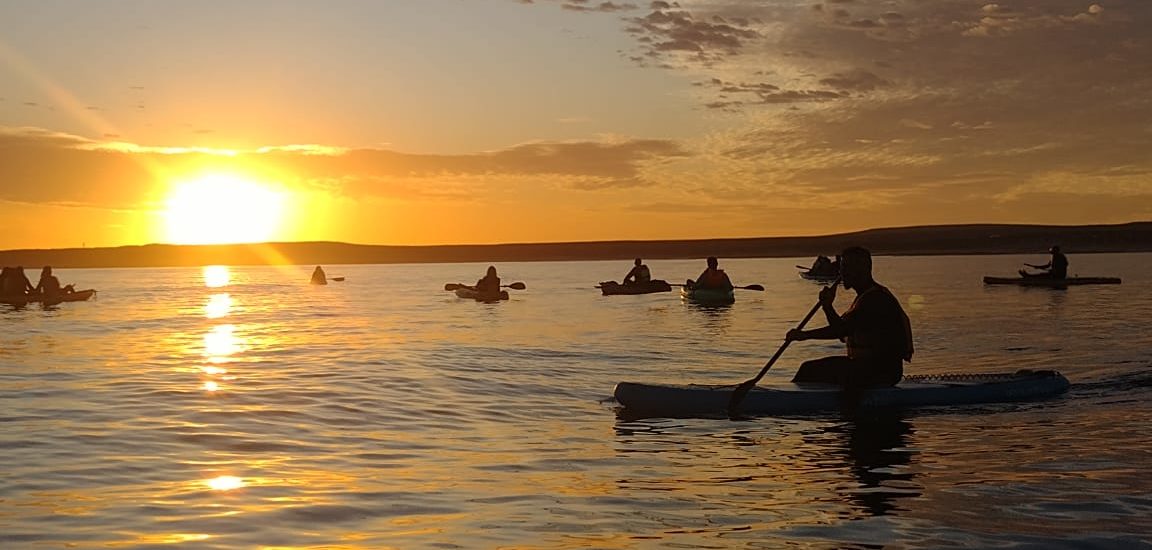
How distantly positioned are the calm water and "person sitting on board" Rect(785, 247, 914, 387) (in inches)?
33.6

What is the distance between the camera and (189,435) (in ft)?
46.8

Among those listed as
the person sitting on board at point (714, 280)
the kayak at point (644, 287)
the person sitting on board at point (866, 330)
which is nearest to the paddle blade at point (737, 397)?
the person sitting on board at point (866, 330)

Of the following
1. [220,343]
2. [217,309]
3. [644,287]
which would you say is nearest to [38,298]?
[217,309]

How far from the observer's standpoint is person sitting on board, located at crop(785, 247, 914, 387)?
15578mm

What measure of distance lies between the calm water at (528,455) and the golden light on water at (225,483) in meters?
0.04

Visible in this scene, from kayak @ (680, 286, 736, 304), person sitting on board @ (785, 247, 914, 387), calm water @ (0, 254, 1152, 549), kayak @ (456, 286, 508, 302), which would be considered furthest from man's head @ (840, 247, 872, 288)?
kayak @ (456, 286, 508, 302)

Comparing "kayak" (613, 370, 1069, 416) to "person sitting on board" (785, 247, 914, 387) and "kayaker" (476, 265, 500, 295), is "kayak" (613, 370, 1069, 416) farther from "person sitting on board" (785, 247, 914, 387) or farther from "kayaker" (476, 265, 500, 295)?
"kayaker" (476, 265, 500, 295)

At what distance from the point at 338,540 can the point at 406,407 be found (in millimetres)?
8868

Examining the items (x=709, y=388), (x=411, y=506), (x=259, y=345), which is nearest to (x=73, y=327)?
(x=259, y=345)

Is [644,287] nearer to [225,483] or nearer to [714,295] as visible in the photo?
[714,295]

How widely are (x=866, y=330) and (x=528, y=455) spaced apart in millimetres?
5817

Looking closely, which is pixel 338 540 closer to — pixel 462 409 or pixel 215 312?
pixel 462 409

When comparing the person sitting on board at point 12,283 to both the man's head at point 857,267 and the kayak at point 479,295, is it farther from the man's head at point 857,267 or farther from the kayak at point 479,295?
the man's head at point 857,267

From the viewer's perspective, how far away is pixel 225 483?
1101 cm
